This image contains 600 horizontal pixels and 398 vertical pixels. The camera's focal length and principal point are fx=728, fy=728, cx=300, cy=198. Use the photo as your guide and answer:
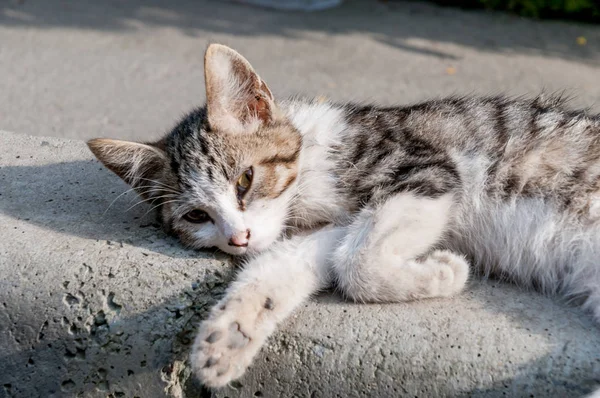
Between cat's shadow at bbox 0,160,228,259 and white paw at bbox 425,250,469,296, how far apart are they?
31.5 inches

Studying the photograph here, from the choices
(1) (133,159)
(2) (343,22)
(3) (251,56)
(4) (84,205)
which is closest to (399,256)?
(1) (133,159)

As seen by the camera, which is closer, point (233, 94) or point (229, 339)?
point (229, 339)

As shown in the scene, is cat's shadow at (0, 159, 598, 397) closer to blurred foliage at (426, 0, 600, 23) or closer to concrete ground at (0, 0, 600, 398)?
concrete ground at (0, 0, 600, 398)

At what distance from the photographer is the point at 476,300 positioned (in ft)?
8.45

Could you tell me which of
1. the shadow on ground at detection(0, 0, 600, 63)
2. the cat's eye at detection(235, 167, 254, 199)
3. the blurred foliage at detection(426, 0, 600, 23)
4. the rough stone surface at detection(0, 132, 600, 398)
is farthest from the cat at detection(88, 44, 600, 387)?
the blurred foliage at detection(426, 0, 600, 23)

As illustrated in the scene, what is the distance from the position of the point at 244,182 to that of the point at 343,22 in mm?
5193

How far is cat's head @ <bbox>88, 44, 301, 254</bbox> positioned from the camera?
8.80 ft

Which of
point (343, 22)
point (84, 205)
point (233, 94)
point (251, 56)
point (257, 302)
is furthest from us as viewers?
point (343, 22)

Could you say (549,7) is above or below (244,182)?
below

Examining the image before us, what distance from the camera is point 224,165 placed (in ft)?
8.95

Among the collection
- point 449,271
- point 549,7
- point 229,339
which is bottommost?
point 549,7

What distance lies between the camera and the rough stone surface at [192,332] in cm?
226

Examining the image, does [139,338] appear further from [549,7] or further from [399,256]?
[549,7]

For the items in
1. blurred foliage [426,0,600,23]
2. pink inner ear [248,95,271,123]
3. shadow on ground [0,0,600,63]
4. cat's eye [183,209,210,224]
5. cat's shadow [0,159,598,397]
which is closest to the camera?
cat's shadow [0,159,598,397]
